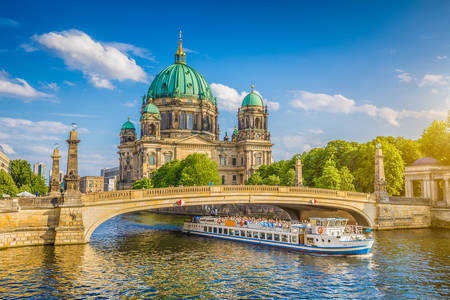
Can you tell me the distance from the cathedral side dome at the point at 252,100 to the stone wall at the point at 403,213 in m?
68.4

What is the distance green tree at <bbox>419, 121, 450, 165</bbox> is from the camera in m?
62.9

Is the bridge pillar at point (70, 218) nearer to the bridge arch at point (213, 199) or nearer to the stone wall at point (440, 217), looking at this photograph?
the bridge arch at point (213, 199)

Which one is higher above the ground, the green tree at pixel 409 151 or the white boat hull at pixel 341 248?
the green tree at pixel 409 151

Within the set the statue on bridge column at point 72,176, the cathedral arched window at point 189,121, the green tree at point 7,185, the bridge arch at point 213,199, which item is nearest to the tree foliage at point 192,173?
the green tree at point 7,185

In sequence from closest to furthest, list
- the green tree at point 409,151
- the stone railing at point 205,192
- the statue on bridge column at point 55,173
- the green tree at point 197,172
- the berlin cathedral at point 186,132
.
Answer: the stone railing at point 205,192 → the statue on bridge column at point 55,173 → the green tree at point 409,151 → the green tree at point 197,172 → the berlin cathedral at point 186,132

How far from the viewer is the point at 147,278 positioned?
1078 inches

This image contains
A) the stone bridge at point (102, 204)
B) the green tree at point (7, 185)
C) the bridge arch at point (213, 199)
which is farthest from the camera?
the green tree at point (7, 185)

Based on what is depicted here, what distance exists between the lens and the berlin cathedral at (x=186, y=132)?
119 m

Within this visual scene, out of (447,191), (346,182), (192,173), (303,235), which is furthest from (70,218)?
(192,173)

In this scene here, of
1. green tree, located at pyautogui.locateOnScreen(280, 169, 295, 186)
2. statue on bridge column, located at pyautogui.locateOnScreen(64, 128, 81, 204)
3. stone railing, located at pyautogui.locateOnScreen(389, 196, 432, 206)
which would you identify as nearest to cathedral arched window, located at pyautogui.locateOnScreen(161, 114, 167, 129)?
green tree, located at pyautogui.locateOnScreen(280, 169, 295, 186)

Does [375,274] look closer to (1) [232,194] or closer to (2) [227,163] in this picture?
(1) [232,194]

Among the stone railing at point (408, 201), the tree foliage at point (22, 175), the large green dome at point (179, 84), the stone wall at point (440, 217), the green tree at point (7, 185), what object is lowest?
the stone wall at point (440, 217)

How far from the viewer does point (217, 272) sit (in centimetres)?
2928

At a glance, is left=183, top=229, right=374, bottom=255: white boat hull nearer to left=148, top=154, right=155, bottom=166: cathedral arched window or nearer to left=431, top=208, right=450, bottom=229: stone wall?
left=431, top=208, right=450, bottom=229: stone wall
